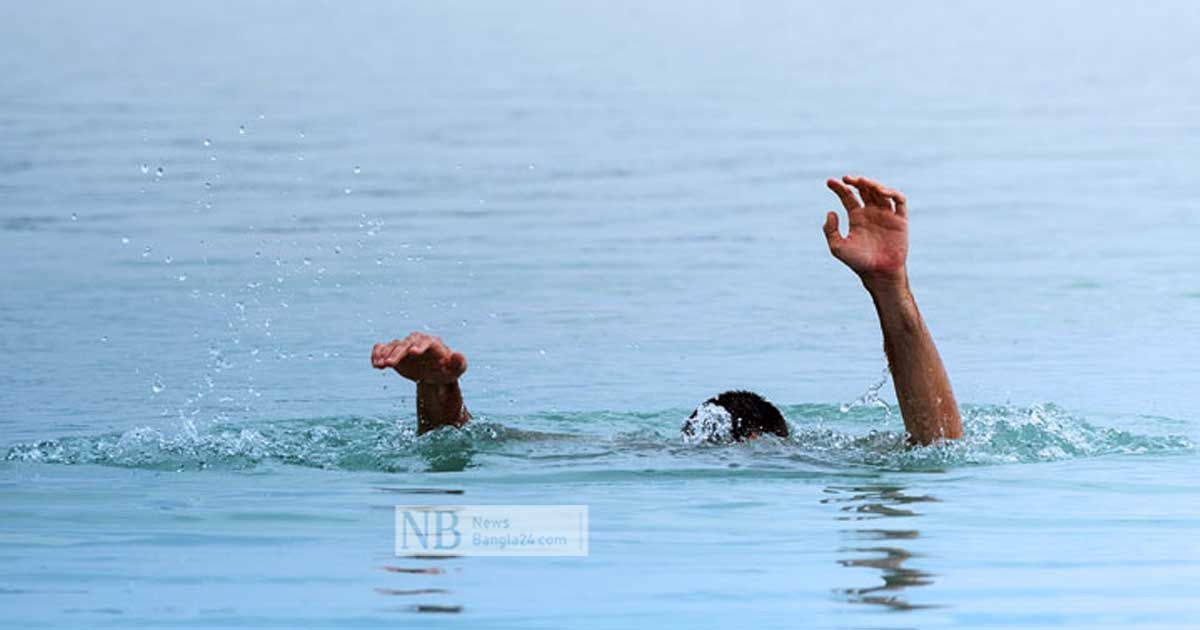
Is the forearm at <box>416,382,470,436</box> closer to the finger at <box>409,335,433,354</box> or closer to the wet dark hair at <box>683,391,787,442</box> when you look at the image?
the finger at <box>409,335,433,354</box>

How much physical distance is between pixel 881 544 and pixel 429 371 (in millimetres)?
2740

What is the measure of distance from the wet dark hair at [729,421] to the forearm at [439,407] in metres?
1.06

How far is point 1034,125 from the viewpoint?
27.6 metres

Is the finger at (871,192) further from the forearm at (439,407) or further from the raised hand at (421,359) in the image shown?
the forearm at (439,407)

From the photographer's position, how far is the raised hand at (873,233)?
9914 millimetres

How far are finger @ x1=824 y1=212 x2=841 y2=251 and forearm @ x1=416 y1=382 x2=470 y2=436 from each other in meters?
1.96

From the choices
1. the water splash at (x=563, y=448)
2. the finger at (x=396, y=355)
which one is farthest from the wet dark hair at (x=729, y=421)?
the finger at (x=396, y=355)

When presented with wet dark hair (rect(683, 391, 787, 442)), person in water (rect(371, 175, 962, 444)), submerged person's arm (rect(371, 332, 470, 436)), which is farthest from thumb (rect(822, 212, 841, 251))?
submerged person's arm (rect(371, 332, 470, 436))

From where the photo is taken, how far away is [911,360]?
33.1 ft

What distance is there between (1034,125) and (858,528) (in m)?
19.4

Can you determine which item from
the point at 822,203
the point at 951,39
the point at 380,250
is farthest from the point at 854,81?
the point at 380,250

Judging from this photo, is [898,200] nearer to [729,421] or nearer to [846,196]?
[846,196]

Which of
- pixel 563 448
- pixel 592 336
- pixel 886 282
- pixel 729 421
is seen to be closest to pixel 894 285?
pixel 886 282

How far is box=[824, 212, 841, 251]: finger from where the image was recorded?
32.6 feet
